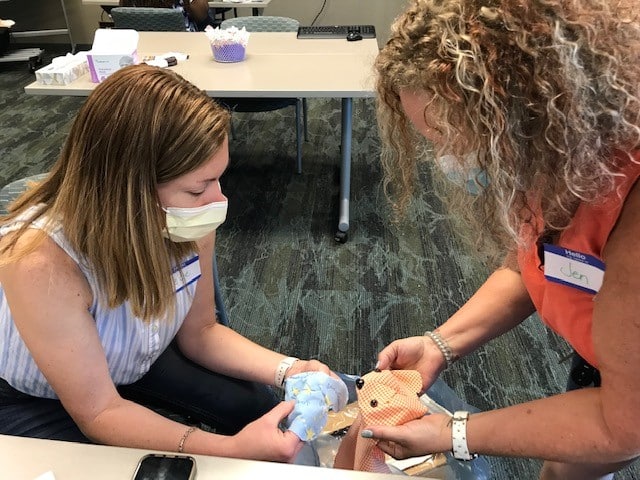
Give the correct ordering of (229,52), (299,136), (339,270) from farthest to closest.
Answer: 1. (299,136)
2. (229,52)
3. (339,270)

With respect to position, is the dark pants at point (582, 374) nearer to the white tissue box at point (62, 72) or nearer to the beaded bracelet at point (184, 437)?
the beaded bracelet at point (184, 437)

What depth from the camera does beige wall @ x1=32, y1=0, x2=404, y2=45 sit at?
5578 millimetres

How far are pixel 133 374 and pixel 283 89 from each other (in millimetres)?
1427

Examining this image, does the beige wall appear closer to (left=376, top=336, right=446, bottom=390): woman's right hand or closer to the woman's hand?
(left=376, top=336, right=446, bottom=390): woman's right hand

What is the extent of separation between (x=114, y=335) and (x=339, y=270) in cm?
149

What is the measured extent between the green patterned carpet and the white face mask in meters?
1.04

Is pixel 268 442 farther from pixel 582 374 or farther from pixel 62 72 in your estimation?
pixel 62 72

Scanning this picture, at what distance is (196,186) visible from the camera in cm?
102

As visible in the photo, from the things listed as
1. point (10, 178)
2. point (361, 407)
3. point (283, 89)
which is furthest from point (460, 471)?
point (10, 178)

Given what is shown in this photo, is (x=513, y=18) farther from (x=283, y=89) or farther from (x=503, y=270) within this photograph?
(x=283, y=89)

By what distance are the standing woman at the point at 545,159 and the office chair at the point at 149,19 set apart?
9.20ft

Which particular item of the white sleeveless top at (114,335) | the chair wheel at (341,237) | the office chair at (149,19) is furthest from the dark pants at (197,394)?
the office chair at (149,19)

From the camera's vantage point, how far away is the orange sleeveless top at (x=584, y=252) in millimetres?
737

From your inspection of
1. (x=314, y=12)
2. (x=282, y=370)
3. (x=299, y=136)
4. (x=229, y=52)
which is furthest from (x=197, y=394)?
(x=314, y=12)
